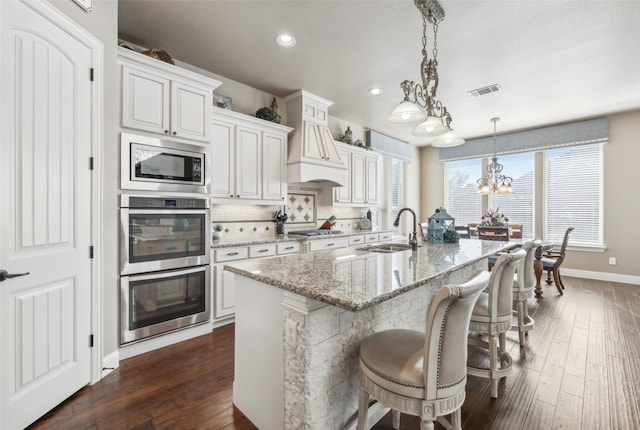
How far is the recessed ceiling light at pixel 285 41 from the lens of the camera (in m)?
2.92

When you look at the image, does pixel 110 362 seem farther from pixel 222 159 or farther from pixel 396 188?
pixel 396 188

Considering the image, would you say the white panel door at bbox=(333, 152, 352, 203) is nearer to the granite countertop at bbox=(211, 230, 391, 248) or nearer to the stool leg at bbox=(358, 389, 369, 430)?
the granite countertop at bbox=(211, 230, 391, 248)

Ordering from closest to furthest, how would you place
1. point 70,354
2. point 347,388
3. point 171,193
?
point 347,388 < point 70,354 < point 171,193

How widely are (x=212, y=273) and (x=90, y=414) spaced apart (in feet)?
4.61

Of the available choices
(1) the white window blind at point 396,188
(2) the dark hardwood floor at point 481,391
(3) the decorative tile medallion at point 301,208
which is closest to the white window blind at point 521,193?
(1) the white window blind at point 396,188

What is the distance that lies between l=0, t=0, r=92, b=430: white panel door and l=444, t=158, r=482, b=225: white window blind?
702cm

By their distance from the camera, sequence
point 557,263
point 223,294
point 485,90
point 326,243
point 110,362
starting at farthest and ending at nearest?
point 557,263 < point 326,243 < point 485,90 < point 223,294 < point 110,362

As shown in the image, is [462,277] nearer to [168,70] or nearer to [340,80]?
[340,80]

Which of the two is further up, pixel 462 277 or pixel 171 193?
pixel 171 193

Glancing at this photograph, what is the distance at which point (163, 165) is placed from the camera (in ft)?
8.91

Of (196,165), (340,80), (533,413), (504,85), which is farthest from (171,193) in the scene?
(504,85)

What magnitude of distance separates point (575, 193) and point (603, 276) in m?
1.57

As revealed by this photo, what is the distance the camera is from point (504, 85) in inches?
156

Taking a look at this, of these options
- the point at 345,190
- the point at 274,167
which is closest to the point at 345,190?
the point at 345,190
